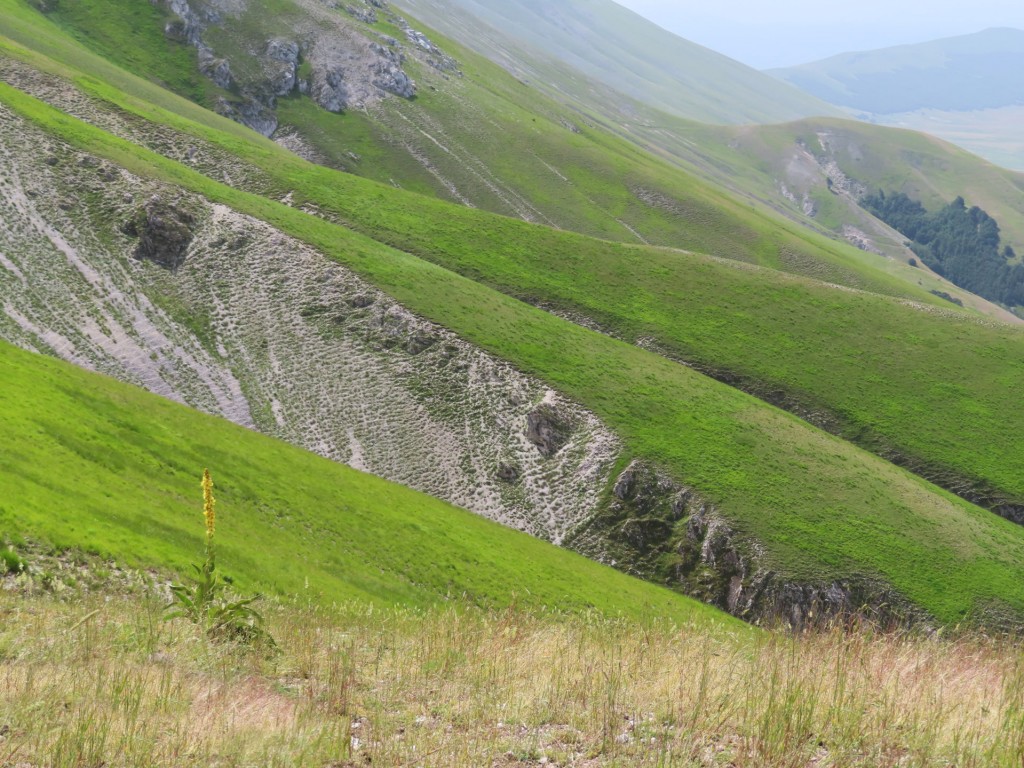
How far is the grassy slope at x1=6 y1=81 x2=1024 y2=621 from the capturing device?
71.0 meters

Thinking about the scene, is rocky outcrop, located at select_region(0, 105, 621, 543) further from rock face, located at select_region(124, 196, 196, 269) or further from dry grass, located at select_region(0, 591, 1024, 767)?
dry grass, located at select_region(0, 591, 1024, 767)

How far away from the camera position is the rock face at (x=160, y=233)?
8744 centimetres

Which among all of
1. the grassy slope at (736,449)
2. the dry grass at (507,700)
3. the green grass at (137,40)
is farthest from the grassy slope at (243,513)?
the green grass at (137,40)

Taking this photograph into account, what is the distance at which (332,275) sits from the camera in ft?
299

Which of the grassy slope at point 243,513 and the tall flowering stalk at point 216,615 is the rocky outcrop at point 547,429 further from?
the tall flowering stalk at point 216,615

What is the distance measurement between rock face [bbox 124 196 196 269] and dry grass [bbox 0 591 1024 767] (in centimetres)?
7786

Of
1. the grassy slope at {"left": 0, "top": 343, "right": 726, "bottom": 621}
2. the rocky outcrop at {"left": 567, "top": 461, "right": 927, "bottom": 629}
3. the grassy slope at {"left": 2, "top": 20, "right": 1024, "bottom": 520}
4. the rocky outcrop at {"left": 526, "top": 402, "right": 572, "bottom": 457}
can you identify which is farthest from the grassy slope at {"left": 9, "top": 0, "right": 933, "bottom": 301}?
the grassy slope at {"left": 0, "top": 343, "right": 726, "bottom": 621}

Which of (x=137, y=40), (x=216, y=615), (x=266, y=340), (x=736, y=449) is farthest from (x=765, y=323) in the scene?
(x=137, y=40)

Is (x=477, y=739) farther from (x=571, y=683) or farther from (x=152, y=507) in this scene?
(x=152, y=507)

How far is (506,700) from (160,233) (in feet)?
283

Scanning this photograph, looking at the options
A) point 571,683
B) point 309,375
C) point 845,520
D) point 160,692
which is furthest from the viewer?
point 309,375

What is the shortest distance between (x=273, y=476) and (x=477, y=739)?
153 ft

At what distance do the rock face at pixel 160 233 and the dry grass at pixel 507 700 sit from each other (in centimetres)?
7786

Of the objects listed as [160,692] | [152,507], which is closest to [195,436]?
[152,507]
